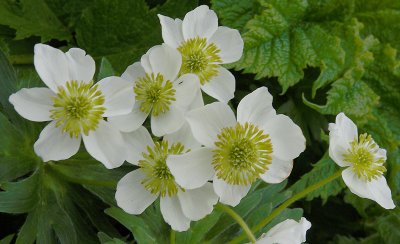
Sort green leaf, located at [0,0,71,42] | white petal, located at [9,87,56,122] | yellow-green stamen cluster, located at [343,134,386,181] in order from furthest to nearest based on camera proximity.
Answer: green leaf, located at [0,0,71,42] → yellow-green stamen cluster, located at [343,134,386,181] → white petal, located at [9,87,56,122]

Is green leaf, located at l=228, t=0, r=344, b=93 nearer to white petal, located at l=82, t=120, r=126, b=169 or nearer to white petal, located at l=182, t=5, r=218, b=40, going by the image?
Answer: white petal, located at l=182, t=5, r=218, b=40

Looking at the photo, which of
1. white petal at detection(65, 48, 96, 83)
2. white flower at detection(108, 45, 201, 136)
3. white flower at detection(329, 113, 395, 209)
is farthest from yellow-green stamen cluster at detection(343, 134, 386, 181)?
white petal at detection(65, 48, 96, 83)

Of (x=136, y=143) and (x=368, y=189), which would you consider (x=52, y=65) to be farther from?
(x=368, y=189)

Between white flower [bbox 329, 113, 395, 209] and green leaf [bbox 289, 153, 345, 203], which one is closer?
white flower [bbox 329, 113, 395, 209]

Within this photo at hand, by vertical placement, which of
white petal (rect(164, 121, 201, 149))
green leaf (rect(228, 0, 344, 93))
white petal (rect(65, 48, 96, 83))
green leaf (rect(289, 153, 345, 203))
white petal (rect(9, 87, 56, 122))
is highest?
white petal (rect(65, 48, 96, 83))

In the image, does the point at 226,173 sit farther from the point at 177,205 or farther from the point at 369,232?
the point at 369,232

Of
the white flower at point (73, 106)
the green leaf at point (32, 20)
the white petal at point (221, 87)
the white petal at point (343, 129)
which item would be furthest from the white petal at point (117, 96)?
the green leaf at point (32, 20)

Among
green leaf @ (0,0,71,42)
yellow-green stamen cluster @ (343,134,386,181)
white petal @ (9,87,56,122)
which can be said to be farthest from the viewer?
green leaf @ (0,0,71,42)

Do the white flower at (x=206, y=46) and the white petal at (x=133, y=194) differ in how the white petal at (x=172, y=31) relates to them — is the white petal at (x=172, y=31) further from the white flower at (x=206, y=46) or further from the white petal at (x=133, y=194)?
the white petal at (x=133, y=194)
